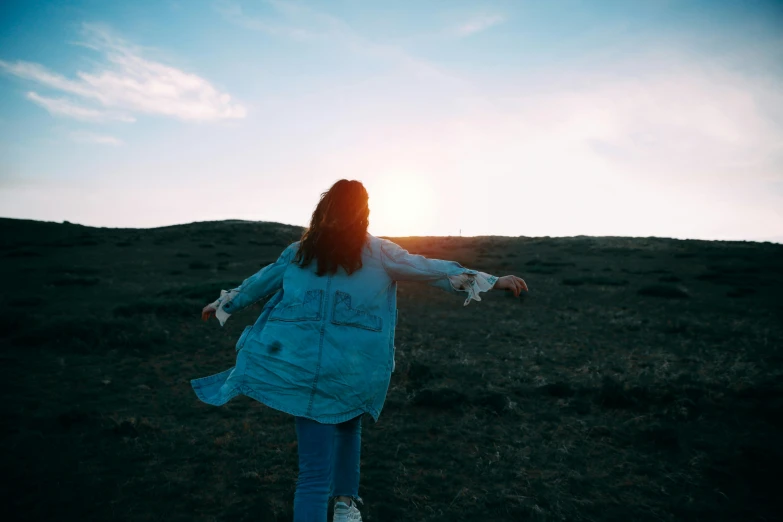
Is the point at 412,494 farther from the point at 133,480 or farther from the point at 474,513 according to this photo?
the point at 133,480

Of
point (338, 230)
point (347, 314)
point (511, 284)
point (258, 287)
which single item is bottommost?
point (347, 314)

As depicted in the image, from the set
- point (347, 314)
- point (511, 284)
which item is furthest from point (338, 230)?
point (511, 284)

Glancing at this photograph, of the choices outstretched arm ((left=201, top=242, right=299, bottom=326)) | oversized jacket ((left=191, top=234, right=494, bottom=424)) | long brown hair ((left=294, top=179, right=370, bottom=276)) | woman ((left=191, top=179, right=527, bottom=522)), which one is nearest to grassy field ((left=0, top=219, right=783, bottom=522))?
woman ((left=191, top=179, right=527, bottom=522))

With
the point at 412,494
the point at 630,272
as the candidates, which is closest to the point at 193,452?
the point at 412,494

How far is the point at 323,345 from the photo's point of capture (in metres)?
2.48

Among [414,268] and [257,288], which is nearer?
[414,268]

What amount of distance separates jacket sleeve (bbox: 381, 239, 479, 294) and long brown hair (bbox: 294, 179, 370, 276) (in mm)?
187

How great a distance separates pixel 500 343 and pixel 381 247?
7.37 m

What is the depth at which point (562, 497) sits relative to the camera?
4.04 meters

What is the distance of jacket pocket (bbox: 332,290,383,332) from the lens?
99.4 inches

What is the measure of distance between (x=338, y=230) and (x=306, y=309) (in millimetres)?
498

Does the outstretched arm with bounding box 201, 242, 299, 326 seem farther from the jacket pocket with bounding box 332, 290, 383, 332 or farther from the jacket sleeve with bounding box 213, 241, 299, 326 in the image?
the jacket pocket with bounding box 332, 290, 383, 332

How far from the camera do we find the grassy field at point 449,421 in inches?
156

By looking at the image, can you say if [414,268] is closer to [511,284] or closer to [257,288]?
[511,284]
